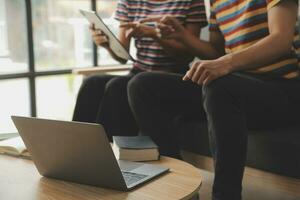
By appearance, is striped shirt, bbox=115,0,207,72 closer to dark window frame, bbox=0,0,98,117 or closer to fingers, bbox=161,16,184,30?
fingers, bbox=161,16,184,30

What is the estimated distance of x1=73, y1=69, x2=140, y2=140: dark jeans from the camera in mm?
1836

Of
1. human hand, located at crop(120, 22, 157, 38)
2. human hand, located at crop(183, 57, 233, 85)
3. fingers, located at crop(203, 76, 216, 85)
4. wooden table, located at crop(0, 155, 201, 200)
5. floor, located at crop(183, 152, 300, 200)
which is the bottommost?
floor, located at crop(183, 152, 300, 200)

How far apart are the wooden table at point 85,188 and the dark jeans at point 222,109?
0.18m

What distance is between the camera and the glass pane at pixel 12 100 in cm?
271

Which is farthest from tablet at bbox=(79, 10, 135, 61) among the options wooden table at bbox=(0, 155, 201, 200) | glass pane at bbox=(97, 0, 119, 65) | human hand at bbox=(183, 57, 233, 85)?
glass pane at bbox=(97, 0, 119, 65)

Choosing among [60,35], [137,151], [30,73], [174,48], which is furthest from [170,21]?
[60,35]

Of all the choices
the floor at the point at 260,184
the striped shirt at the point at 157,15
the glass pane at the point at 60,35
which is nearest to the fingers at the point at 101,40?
the striped shirt at the point at 157,15

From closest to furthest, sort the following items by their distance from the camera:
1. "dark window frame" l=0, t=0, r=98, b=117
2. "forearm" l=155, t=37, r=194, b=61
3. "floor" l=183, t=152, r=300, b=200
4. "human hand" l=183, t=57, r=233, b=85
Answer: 1. "human hand" l=183, t=57, r=233, b=85
2. "floor" l=183, t=152, r=300, b=200
3. "forearm" l=155, t=37, r=194, b=61
4. "dark window frame" l=0, t=0, r=98, b=117

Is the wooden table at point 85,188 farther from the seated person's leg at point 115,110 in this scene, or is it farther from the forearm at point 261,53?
the seated person's leg at point 115,110

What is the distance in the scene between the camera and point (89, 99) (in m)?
1.92

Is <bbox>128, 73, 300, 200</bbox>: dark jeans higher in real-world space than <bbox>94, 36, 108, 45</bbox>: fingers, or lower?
lower

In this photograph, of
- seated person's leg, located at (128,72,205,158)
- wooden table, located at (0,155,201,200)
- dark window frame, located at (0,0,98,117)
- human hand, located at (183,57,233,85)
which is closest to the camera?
wooden table, located at (0,155,201,200)

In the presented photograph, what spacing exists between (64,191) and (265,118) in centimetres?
75

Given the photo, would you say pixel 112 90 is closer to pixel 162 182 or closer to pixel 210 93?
pixel 210 93
